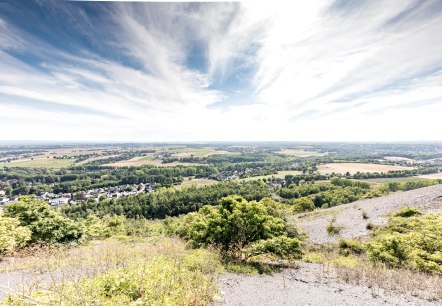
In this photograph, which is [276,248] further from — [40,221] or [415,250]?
[40,221]

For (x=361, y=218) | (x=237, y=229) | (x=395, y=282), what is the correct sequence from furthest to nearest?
(x=361, y=218) < (x=237, y=229) < (x=395, y=282)

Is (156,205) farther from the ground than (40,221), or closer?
closer

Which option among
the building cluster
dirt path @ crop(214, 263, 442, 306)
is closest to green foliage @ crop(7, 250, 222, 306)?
dirt path @ crop(214, 263, 442, 306)

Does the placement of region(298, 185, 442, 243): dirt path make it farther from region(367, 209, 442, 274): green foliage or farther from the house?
the house

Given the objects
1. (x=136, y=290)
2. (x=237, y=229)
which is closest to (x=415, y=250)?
(x=237, y=229)

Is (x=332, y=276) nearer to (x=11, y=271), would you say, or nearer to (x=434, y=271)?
(x=434, y=271)
